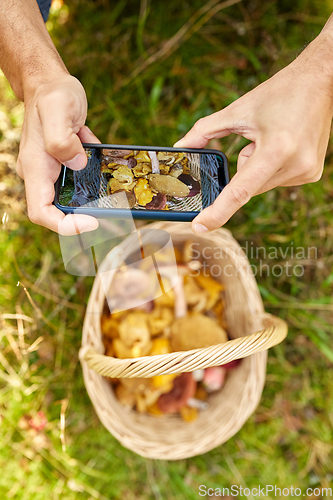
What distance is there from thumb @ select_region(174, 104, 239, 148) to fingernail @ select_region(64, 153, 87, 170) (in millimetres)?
341

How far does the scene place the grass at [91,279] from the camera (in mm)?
1657

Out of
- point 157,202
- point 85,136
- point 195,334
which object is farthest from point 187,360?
point 85,136

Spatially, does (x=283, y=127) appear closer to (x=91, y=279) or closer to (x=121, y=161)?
(x=121, y=161)

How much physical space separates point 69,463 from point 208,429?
72 centimetres

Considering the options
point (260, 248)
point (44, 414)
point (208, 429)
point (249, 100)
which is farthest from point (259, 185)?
point (44, 414)

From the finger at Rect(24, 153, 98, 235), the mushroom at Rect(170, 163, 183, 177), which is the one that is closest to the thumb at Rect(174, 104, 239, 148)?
the mushroom at Rect(170, 163, 183, 177)

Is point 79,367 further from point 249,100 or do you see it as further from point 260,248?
point 249,100

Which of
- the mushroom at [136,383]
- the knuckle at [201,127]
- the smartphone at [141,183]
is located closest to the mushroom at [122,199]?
the smartphone at [141,183]

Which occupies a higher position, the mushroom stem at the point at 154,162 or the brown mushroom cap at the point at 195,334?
the mushroom stem at the point at 154,162

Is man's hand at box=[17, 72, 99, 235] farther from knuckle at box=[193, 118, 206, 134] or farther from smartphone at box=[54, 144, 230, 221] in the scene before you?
knuckle at box=[193, 118, 206, 134]

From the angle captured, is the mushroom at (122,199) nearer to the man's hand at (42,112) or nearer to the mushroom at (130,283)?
the man's hand at (42,112)

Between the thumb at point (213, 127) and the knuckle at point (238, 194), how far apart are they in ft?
0.87

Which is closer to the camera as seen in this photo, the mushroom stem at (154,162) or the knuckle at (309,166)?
the knuckle at (309,166)

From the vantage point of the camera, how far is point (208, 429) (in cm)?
147
